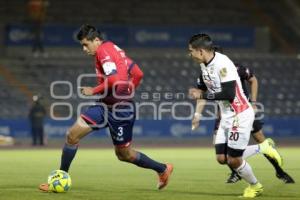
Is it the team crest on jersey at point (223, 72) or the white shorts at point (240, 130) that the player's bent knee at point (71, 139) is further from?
the team crest on jersey at point (223, 72)

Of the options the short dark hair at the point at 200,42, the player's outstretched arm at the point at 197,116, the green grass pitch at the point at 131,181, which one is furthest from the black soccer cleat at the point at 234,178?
the short dark hair at the point at 200,42

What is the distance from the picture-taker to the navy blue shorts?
415 inches

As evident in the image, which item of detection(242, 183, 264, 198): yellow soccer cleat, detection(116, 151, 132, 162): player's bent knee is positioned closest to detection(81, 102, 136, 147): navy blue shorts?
detection(116, 151, 132, 162): player's bent knee

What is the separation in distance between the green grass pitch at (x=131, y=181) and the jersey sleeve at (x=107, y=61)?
5.25ft

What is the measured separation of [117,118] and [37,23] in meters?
21.4

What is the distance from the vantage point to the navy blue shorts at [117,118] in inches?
415

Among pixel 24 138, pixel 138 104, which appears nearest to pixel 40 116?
pixel 24 138

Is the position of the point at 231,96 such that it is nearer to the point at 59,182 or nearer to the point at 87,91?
the point at 87,91

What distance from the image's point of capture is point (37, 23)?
31.3 metres

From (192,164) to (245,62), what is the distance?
53.4 ft

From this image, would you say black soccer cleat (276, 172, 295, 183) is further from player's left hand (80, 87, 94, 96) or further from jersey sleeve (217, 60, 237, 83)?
player's left hand (80, 87, 94, 96)

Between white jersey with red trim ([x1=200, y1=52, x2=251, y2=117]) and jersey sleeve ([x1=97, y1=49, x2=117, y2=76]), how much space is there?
1178mm

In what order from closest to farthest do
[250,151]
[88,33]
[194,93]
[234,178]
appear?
[194,93]
[88,33]
[250,151]
[234,178]

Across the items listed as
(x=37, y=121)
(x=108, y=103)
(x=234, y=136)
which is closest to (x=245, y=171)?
(x=234, y=136)
